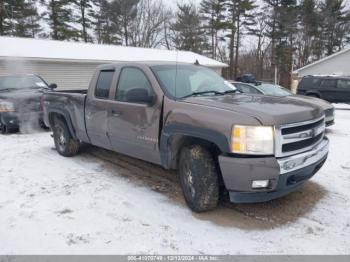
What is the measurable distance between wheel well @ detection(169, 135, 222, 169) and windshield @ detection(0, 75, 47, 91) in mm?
7770

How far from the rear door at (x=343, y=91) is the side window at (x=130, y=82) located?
1392cm

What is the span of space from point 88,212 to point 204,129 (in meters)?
1.82

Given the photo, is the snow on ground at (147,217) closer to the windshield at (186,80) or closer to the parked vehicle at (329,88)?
the windshield at (186,80)

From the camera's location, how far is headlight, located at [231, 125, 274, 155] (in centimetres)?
312

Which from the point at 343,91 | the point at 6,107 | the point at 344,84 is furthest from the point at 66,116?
the point at 344,84

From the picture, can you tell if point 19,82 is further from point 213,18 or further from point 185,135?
point 213,18

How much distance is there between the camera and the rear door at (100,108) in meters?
4.95

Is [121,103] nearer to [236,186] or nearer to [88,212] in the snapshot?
[88,212]

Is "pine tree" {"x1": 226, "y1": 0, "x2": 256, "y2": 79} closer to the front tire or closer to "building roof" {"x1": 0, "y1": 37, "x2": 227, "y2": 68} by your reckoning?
"building roof" {"x1": 0, "y1": 37, "x2": 227, "y2": 68}

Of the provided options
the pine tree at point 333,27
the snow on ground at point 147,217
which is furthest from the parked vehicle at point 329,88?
the pine tree at point 333,27

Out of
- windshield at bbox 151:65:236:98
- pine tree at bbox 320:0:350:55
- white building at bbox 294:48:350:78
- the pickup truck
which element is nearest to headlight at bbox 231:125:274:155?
the pickup truck

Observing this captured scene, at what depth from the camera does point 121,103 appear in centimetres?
459

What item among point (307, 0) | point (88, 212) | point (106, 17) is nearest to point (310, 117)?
point (88, 212)

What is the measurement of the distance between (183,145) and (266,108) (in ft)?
3.61
